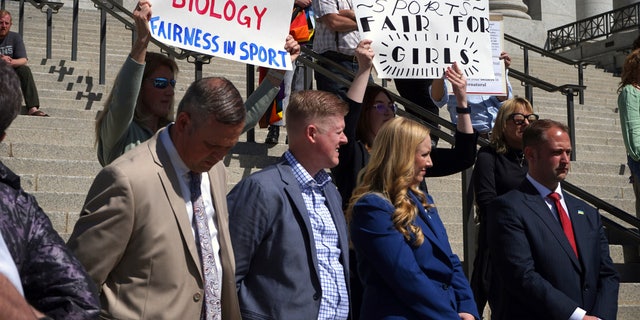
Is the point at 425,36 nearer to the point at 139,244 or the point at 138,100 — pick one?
the point at 138,100

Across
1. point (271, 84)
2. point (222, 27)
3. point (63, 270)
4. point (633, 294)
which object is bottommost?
point (633, 294)

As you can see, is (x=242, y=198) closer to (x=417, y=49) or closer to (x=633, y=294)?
(x=417, y=49)

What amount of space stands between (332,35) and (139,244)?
4253 mm

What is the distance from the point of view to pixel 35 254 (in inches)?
80.4

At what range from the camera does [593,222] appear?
195 inches

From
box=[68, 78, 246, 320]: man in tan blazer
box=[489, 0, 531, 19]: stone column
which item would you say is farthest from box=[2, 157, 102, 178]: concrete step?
box=[489, 0, 531, 19]: stone column

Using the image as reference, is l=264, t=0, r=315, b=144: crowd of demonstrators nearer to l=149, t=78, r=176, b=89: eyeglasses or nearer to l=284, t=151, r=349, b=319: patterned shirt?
l=149, t=78, r=176, b=89: eyeglasses

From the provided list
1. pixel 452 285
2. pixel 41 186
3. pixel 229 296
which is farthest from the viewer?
pixel 41 186

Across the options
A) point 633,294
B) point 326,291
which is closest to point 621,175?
point 633,294

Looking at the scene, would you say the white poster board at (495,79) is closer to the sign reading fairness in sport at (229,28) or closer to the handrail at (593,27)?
the sign reading fairness in sport at (229,28)

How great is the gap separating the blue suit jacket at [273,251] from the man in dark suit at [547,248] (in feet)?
3.87

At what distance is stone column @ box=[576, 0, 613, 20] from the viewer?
25.7 m

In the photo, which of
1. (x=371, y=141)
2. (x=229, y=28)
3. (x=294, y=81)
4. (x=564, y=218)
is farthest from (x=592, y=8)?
(x=229, y=28)

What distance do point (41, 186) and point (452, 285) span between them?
3527 mm
